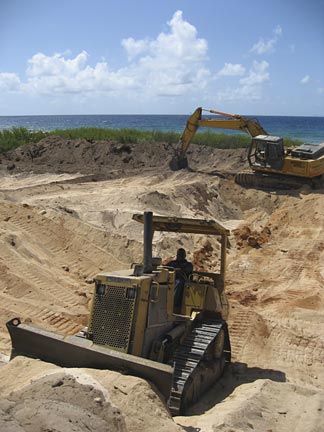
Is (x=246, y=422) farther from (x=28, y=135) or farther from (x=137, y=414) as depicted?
(x=28, y=135)

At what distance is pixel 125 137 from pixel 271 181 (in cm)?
1064

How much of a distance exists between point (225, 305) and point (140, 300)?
227 cm

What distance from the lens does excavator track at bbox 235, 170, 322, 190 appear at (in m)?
20.2

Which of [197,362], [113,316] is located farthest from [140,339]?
[197,362]

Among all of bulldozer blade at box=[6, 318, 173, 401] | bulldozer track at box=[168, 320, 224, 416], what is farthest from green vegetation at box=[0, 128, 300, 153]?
bulldozer blade at box=[6, 318, 173, 401]

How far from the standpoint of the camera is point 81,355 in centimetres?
635

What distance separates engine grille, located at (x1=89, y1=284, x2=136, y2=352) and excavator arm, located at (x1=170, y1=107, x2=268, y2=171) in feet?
52.6

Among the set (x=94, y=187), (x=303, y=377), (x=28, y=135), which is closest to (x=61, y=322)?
(x=303, y=377)

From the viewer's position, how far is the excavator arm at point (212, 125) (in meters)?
22.0

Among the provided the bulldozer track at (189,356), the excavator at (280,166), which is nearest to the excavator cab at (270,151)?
the excavator at (280,166)

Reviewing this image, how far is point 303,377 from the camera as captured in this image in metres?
8.38

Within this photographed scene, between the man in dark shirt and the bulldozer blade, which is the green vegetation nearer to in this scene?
the man in dark shirt

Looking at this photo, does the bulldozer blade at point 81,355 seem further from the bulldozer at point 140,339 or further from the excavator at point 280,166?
the excavator at point 280,166

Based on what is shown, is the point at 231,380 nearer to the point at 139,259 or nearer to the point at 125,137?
the point at 139,259
